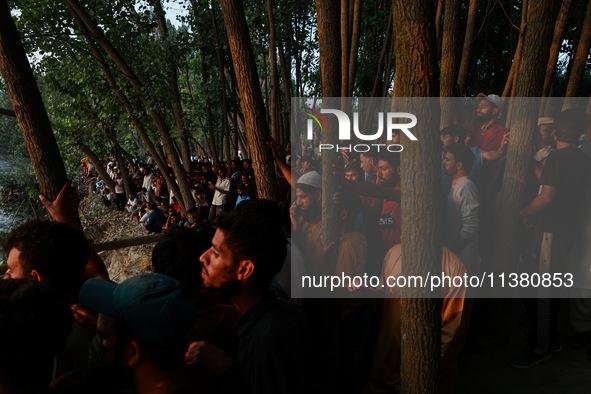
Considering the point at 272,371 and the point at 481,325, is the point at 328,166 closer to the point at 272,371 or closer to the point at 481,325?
the point at 272,371

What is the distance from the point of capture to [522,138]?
3.51 m

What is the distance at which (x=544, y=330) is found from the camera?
351cm

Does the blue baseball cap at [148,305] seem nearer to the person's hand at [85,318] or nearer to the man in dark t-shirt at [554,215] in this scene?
the person's hand at [85,318]

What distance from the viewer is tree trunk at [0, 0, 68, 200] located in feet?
8.49

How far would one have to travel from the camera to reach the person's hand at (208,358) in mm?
1544

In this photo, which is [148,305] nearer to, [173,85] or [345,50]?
[345,50]

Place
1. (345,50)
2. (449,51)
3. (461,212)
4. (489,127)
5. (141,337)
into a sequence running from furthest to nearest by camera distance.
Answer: (489,127)
(449,51)
(345,50)
(461,212)
(141,337)

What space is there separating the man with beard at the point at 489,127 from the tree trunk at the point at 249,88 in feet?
9.82

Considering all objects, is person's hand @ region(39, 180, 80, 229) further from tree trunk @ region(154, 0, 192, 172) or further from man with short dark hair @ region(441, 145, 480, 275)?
tree trunk @ region(154, 0, 192, 172)

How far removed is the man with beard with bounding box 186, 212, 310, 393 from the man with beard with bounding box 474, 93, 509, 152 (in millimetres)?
4130

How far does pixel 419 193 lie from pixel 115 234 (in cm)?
1321

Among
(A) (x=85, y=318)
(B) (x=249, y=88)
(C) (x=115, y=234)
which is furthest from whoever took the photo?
(C) (x=115, y=234)

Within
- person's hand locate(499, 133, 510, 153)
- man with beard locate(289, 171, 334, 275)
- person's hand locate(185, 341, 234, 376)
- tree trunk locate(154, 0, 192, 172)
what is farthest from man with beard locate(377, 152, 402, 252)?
tree trunk locate(154, 0, 192, 172)

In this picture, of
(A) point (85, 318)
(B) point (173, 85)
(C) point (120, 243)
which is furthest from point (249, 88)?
(B) point (173, 85)
